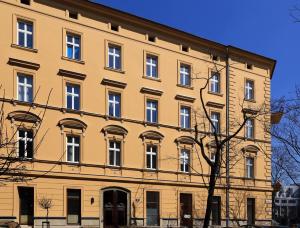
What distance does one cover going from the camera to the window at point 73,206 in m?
37.6

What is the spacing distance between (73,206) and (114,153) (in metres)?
5.03

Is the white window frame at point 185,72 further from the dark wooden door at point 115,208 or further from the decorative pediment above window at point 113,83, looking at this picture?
the dark wooden door at point 115,208

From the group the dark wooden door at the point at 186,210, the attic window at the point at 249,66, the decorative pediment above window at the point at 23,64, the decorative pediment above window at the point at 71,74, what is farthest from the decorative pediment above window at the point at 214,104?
the decorative pediment above window at the point at 23,64

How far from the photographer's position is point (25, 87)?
119ft

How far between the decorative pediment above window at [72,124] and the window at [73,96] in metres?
0.93

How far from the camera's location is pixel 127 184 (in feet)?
135

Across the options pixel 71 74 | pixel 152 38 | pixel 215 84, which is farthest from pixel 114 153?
pixel 215 84

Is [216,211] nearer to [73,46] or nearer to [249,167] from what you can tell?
[249,167]

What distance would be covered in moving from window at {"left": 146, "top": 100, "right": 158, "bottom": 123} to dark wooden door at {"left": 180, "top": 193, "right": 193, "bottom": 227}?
21.3 feet

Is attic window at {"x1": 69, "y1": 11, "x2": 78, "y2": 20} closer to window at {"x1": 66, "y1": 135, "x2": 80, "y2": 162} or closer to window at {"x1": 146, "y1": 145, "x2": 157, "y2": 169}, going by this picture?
window at {"x1": 66, "y1": 135, "x2": 80, "y2": 162}

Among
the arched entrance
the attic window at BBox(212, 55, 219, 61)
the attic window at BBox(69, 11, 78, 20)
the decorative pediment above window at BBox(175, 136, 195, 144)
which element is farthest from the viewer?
the attic window at BBox(212, 55, 219, 61)

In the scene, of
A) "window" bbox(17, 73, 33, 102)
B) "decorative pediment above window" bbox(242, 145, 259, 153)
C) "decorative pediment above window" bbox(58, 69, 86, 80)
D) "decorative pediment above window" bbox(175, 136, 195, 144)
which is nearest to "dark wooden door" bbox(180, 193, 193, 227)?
"decorative pediment above window" bbox(175, 136, 195, 144)

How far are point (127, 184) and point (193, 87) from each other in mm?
10947

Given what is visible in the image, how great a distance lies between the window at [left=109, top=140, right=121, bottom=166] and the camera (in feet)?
133
